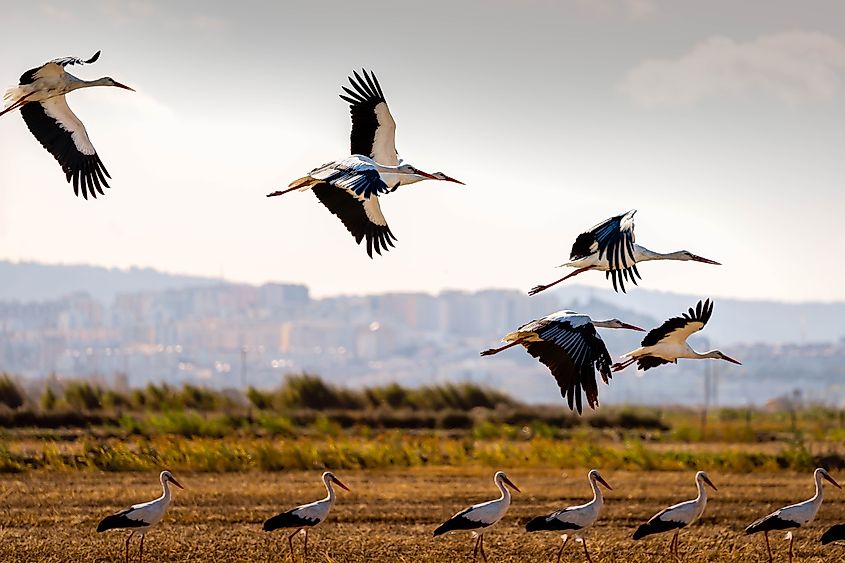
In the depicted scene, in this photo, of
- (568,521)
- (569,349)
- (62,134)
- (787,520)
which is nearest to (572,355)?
(569,349)

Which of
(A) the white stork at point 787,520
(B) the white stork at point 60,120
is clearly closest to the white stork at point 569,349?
(A) the white stork at point 787,520

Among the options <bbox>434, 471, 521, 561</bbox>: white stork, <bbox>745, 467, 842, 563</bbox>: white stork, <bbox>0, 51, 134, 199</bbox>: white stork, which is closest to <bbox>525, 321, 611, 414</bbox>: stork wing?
<bbox>434, 471, 521, 561</bbox>: white stork

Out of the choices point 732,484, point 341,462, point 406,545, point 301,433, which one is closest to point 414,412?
point 301,433

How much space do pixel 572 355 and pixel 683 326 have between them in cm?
129

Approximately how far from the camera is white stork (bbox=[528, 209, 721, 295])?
12297mm

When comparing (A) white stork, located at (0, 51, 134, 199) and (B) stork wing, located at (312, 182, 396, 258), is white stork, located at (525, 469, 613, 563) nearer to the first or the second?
(B) stork wing, located at (312, 182, 396, 258)


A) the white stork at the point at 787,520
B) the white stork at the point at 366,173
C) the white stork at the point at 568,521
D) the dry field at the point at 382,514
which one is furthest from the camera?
the dry field at the point at 382,514

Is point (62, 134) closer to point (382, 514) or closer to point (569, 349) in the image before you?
point (569, 349)

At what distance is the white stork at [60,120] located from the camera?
1277 cm

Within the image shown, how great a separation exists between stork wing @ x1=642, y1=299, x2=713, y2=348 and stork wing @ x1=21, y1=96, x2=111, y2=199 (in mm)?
5193

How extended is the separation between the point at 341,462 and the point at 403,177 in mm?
12000

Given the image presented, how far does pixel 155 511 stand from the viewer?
13.6 metres

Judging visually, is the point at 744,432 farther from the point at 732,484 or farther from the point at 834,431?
the point at 732,484

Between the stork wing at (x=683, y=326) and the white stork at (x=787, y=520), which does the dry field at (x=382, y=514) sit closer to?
the white stork at (x=787, y=520)
